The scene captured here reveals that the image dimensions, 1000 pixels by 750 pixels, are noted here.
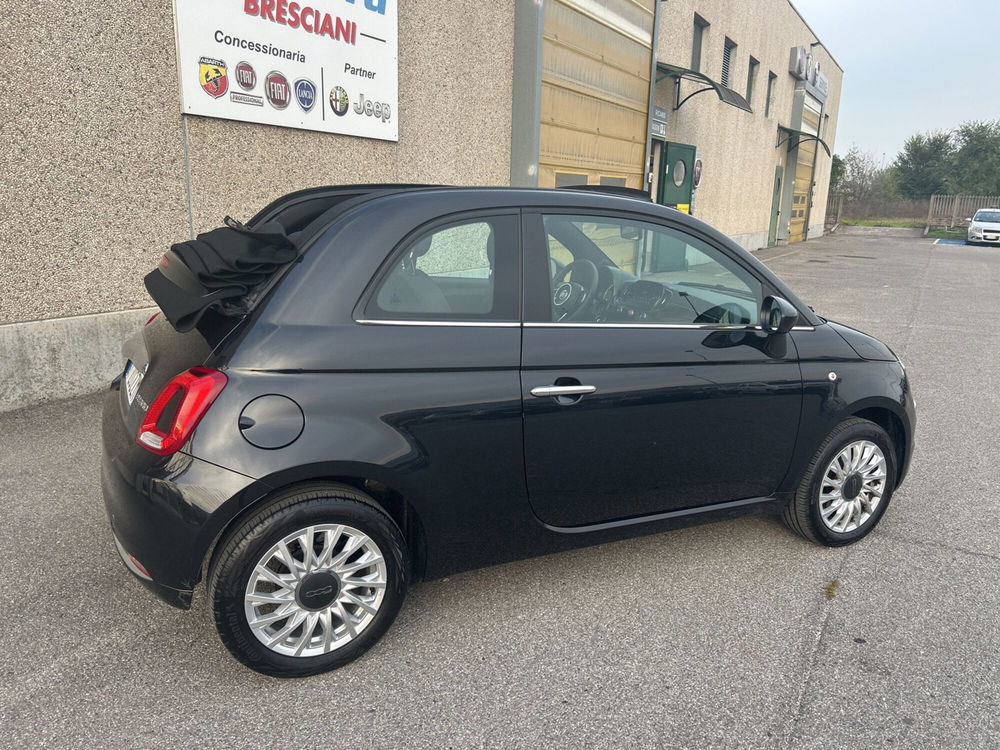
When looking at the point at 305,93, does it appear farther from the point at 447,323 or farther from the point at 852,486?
the point at 852,486

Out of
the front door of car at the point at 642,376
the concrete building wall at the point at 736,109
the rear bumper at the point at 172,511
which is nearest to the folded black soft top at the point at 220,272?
the rear bumper at the point at 172,511

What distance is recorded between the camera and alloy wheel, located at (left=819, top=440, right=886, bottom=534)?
3.47 metres

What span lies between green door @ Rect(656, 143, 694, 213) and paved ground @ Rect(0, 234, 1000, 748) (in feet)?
39.5

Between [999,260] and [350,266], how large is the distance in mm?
26888

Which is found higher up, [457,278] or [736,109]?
[736,109]

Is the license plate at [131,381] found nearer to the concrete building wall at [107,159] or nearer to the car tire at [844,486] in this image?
the car tire at [844,486]

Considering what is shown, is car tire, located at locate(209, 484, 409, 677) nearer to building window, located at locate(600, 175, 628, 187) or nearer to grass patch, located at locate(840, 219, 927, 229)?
building window, located at locate(600, 175, 628, 187)

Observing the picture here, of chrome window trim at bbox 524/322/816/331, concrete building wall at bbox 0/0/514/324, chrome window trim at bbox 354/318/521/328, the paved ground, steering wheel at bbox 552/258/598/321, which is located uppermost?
concrete building wall at bbox 0/0/514/324

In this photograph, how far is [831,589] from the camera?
3.20 meters

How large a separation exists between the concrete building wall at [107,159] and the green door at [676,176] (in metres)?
9.36

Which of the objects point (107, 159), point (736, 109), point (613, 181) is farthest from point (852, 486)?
point (736, 109)

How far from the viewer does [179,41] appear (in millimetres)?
5723

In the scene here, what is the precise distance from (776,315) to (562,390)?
3.41 feet

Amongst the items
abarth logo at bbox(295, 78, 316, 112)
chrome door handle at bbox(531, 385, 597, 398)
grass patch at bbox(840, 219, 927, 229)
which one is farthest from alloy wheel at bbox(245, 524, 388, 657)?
grass patch at bbox(840, 219, 927, 229)
